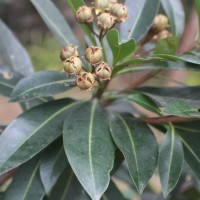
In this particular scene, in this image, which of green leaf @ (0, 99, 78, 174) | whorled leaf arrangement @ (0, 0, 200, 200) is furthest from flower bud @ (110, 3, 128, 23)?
green leaf @ (0, 99, 78, 174)

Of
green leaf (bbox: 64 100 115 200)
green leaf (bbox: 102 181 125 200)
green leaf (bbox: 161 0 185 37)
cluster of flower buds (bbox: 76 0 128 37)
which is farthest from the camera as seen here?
green leaf (bbox: 161 0 185 37)

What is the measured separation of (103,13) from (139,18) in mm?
226

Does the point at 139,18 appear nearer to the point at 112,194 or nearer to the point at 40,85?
the point at 40,85

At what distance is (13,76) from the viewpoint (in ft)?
3.17

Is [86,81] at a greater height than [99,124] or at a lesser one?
greater

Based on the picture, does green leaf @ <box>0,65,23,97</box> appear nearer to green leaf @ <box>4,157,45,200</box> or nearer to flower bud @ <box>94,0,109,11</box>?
green leaf @ <box>4,157,45,200</box>

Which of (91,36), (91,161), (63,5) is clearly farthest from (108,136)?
(63,5)

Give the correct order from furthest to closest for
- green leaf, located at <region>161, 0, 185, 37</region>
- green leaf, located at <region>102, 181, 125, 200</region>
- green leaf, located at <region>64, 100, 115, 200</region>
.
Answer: green leaf, located at <region>161, 0, 185, 37</region> → green leaf, located at <region>102, 181, 125, 200</region> → green leaf, located at <region>64, 100, 115, 200</region>

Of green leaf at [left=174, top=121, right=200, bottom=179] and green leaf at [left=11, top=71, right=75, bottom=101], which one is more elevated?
green leaf at [left=11, top=71, right=75, bottom=101]

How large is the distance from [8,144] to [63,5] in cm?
496

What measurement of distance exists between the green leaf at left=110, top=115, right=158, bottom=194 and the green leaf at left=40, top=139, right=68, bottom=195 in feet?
0.36

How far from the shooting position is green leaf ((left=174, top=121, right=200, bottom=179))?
0.79 metres

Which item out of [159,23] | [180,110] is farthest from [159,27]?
[180,110]

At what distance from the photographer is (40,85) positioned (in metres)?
0.85
